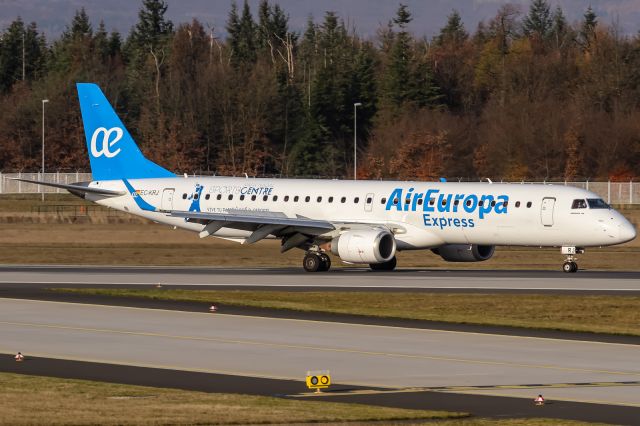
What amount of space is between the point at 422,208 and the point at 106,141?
50.1ft

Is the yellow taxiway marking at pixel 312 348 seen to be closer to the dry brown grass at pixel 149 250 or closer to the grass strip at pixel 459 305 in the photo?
the grass strip at pixel 459 305

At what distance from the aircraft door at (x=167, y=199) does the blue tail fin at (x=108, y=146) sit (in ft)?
6.41

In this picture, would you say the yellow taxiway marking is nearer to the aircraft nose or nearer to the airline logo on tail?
the aircraft nose

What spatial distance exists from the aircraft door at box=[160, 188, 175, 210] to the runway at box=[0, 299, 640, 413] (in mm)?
20622

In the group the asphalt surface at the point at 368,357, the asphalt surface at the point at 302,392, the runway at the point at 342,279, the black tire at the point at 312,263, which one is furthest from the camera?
the black tire at the point at 312,263

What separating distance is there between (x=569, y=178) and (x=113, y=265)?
205 ft

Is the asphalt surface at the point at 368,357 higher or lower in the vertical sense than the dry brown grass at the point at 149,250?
lower

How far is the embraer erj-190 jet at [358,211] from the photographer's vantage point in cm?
4744

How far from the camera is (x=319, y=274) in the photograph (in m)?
49.1

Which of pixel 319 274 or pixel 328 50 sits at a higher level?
pixel 328 50

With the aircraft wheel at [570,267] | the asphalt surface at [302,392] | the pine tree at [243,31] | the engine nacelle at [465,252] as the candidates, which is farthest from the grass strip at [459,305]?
the pine tree at [243,31]

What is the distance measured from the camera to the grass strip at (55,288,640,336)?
109ft

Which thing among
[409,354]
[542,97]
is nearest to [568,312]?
[409,354]

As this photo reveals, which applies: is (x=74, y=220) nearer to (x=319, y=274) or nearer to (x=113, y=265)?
(x=113, y=265)
